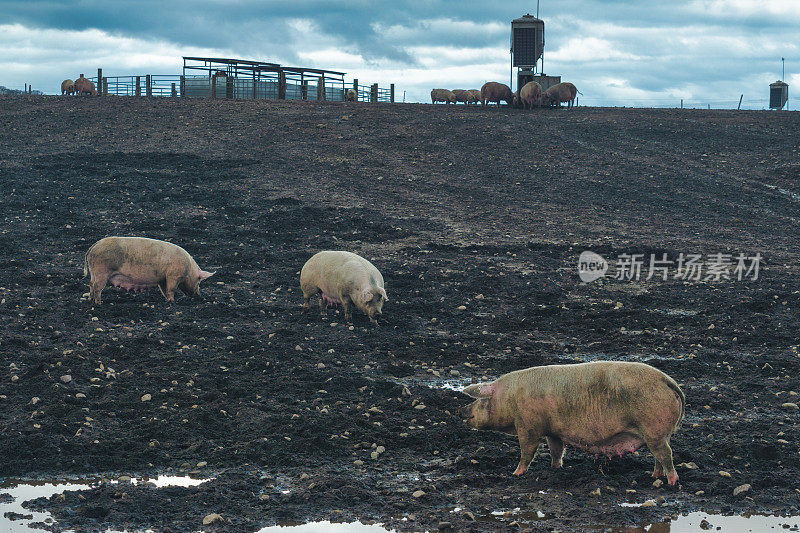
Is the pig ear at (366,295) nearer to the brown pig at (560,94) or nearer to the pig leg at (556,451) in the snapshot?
→ the pig leg at (556,451)

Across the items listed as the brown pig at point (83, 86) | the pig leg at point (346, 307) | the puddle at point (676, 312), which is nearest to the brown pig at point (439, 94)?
the brown pig at point (83, 86)

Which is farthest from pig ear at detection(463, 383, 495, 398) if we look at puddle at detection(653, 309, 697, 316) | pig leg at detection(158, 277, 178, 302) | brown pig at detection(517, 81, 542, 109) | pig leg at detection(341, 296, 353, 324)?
brown pig at detection(517, 81, 542, 109)

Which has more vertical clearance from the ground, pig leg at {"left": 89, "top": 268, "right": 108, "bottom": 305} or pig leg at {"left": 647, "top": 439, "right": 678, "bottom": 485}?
pig leg at {"left": 89, "top": 268, "right": 108, "bottom": 305}

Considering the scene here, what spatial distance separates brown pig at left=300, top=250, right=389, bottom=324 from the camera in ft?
42.5

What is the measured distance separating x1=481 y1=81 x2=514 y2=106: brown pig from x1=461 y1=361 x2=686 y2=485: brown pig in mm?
31834

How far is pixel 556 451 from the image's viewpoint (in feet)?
25.7

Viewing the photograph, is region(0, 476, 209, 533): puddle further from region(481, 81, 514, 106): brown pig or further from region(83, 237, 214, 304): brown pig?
region(481, 81, 514, 106): brown pig

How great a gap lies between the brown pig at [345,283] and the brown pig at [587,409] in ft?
16.6

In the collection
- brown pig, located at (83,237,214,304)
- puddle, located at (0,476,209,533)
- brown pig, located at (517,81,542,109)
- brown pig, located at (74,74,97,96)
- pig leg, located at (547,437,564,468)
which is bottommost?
puddle, located at (0,476,209,533)

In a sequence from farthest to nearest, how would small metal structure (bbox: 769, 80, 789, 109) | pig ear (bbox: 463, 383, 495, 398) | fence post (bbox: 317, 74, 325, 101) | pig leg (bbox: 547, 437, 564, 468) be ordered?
small metal structure (bbox: 769, 80, 789, 109) < fence post (bbox: 317, 74, 325, 101) < pig ear (bbox: 463, 383, 495, 398) < pig leg (bbox: 547, 437, 564, 468)

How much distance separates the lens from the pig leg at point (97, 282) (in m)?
13.5

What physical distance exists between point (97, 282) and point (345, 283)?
4209 mm

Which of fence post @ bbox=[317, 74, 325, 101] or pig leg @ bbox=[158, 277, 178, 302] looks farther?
fence post @ bbox=[317, 74, 325, 101]

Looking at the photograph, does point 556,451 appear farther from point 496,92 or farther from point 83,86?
point 83,86
